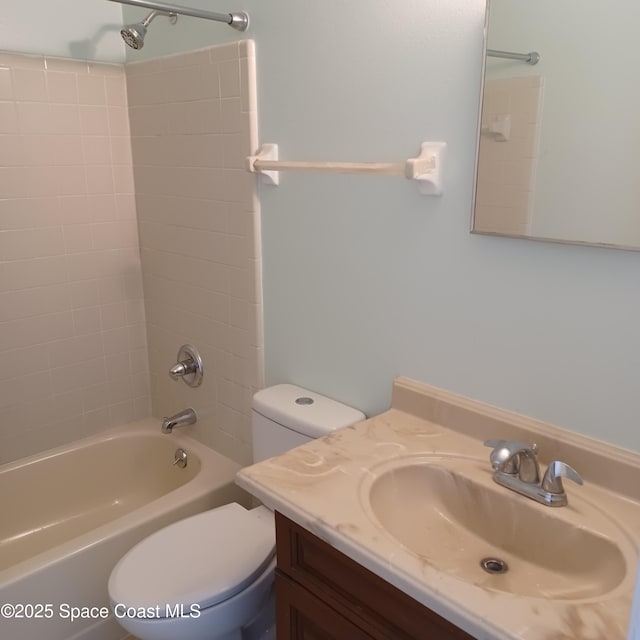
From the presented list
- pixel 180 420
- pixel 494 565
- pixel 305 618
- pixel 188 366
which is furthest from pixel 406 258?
pixel 180 420

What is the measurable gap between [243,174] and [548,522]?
4.27 feet

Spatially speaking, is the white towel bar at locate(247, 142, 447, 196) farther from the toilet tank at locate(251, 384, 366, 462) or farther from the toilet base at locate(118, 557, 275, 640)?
the toilet base at locate(118, 557, 275, 640)

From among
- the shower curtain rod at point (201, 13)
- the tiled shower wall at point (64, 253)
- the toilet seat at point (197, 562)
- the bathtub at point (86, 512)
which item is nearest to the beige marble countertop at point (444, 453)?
the toilet seat at point (197, 562)

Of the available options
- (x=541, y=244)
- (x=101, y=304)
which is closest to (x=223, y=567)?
(x=541, y=244)

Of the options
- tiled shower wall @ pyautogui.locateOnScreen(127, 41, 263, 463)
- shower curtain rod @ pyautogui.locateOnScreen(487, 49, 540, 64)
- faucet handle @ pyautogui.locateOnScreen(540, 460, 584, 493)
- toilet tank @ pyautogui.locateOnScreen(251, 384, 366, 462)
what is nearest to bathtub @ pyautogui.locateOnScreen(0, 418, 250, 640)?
tiled shower wall @ pyautogui.locateOnScreen(127, 41, 263, 463)

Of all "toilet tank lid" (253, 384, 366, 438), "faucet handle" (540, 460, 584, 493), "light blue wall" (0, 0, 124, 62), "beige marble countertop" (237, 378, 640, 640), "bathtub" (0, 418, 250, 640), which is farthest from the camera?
"light blue wall" (0, 0, 124, 62)

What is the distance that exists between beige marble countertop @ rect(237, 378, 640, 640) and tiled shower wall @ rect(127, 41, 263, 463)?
0.71 meters

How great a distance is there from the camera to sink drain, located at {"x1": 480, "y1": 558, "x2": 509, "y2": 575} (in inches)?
46.9

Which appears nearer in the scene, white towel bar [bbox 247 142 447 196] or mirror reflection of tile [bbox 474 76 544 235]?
mirror reflection of tile [bbox 474 76 544 235]

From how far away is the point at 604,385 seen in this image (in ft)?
4.04

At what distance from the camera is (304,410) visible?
5.72ft

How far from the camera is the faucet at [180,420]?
7.57 feet

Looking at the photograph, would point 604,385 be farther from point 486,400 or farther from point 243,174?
point 243,174

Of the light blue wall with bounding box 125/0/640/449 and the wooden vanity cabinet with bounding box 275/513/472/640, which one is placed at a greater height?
the light blue wall with bounding box 125/0/640/449
